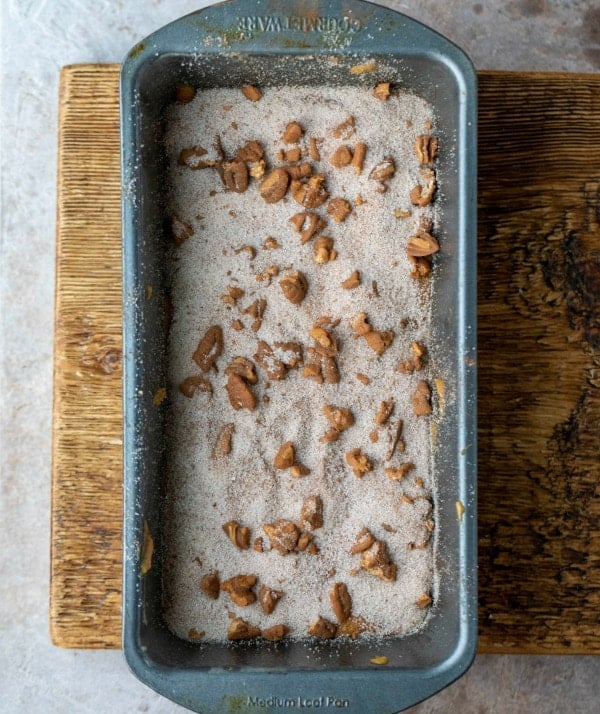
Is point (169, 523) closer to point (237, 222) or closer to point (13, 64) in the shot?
point (237, 222)

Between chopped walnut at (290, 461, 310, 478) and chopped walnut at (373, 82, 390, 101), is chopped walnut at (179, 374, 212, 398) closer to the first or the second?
chopped walnut at (290, 461, 310, 478)

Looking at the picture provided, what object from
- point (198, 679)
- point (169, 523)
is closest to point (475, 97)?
point (169, 523)

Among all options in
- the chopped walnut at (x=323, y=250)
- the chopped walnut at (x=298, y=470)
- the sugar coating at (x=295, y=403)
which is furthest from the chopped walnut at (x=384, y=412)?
the chopped walnut at (x=323, y=250)

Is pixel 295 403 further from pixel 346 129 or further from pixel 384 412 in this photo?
pixel 346 129

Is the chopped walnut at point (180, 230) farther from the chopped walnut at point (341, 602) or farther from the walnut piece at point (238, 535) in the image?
the chopped walnut at point (341, 602)

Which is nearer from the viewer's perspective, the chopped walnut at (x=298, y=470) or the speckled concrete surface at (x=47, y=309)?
the chopped walnut at (x=298, y=470)

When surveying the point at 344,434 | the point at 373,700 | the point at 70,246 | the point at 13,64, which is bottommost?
the point at 373,700

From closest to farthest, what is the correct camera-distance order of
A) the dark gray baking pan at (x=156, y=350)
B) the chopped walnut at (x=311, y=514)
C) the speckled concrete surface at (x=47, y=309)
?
1. the dark gray baking pan at (x=156, y=350)
2. the chopped walnut at (x=311, y=514)
3. the speckled concrete surface at (x=47, y=309)

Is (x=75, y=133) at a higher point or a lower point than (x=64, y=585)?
higher
